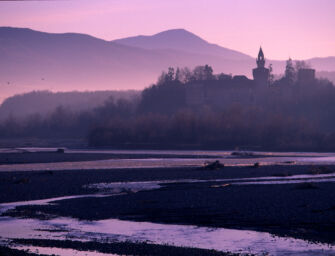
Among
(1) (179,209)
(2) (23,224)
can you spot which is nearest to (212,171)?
(1) (179,209)

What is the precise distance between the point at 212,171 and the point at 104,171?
982cm

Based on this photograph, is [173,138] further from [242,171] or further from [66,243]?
[66,243]

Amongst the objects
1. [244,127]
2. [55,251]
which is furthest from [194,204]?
[244,127]

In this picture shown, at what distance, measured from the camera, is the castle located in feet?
610

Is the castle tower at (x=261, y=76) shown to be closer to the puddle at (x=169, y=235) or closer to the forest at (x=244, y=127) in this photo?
the forest at (x=244, y=127)

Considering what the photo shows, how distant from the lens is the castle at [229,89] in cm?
18600

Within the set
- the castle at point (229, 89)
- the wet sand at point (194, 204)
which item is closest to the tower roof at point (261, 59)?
the castle at point (229, 89)

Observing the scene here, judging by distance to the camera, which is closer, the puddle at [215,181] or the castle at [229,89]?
the puddle at [215,181]

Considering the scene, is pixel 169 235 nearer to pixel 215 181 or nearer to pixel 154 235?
pixel 154 235

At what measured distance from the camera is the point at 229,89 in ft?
621

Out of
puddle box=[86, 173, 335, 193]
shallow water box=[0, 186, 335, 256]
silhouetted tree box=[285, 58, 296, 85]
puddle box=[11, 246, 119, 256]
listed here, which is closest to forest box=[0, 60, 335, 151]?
silhouetted tree box=[285, 58, 296, 85]

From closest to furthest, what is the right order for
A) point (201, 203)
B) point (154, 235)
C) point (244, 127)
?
1. point (154, 235)
2. point (201, 203)
3. point (244, 127)

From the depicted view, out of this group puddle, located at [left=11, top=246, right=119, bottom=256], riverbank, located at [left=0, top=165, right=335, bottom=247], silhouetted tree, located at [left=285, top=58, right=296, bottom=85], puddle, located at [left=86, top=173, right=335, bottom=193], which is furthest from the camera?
silhouetted tree, located at [left=285, top=58, right=296, bottom=85]

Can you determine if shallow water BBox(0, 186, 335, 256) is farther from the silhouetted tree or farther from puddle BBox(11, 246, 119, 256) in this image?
the silhouetted tree
